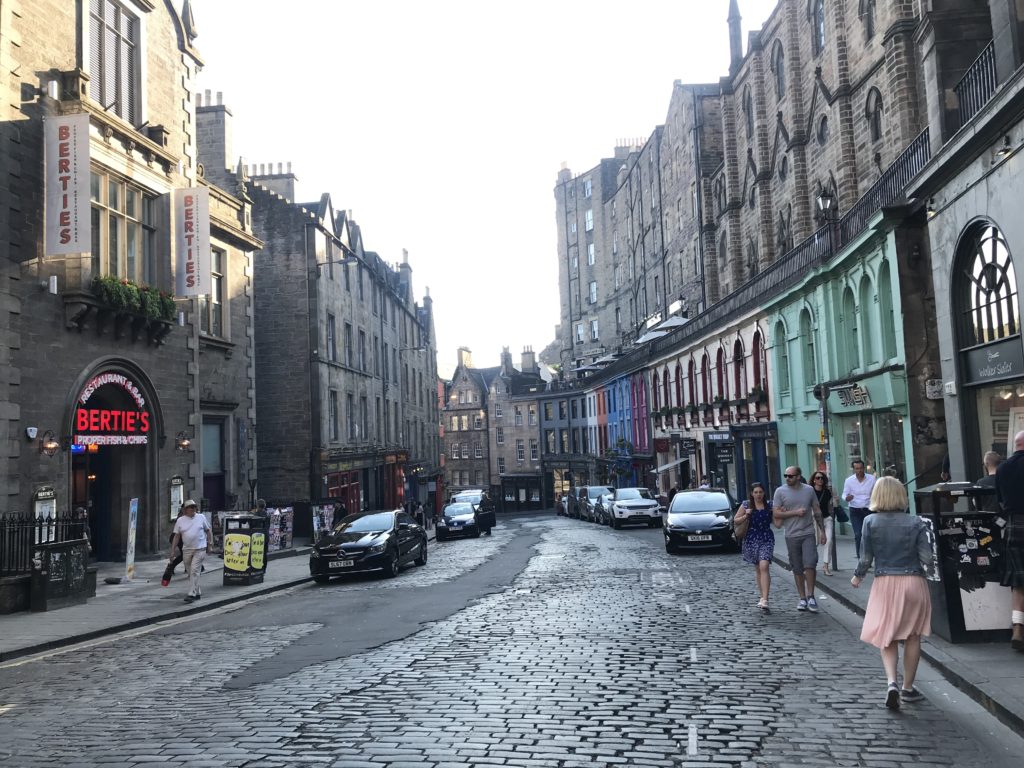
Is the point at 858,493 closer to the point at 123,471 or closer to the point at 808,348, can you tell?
the point at 808,348

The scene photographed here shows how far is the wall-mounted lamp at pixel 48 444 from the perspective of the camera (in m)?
16.5

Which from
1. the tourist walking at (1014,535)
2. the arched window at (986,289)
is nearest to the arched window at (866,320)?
the arched window at (986,289)

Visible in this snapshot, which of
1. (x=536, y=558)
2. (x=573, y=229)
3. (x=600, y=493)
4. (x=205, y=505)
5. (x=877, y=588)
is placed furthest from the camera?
(x=573, y=229)

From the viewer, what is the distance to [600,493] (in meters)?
40.1

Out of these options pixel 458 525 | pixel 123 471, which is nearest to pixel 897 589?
pixel 123 471

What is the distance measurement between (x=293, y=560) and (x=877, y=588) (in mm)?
18870

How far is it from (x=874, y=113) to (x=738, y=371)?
11.3 metres

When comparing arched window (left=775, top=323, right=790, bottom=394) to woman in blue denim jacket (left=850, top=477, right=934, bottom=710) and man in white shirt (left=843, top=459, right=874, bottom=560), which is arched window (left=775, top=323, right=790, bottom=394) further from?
woman in blue denim jacket (left=850, top=477, right=934, bottom=710)

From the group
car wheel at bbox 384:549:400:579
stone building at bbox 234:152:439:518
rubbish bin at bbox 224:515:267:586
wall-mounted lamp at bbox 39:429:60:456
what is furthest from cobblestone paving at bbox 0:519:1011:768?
stone building at bbox 234:152:439:518

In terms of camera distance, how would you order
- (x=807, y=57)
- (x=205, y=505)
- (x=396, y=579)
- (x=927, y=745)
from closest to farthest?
(x=927, y=745) → (x=396, y=579) → (x=205, y=505) → (x=807, y=57)

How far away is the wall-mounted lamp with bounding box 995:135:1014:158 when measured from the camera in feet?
42.0

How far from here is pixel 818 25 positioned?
104ft

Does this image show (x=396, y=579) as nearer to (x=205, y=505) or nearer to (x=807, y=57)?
(x=205, y=505)

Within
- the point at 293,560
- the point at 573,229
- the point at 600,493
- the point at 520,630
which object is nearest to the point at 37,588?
the point at 520,630
